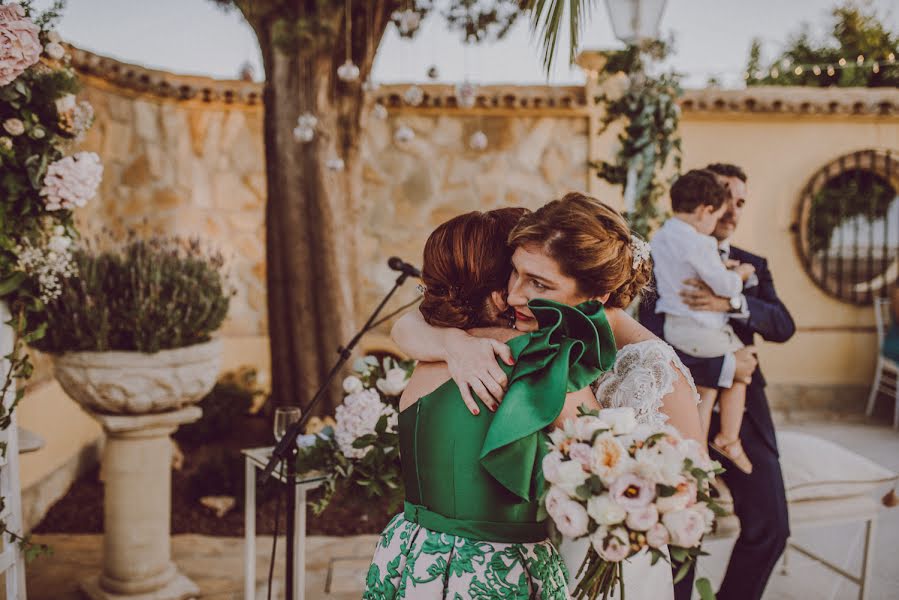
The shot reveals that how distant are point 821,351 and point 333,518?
17.1ft

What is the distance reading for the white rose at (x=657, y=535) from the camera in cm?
119

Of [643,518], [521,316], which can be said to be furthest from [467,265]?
[643,518]

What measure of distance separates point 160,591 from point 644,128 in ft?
9.98

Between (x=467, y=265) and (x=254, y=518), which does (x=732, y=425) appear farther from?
(x=254, y=518)

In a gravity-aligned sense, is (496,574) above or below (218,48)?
below

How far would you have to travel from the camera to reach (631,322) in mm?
1986

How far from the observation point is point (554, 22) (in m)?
2.75

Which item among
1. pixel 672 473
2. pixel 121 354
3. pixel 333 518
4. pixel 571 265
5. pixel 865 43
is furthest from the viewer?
pixel 865 43

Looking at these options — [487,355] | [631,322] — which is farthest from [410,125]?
[487,355]

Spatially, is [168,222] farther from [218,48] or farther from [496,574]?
[496,574]

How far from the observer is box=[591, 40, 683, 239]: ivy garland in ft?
11.1

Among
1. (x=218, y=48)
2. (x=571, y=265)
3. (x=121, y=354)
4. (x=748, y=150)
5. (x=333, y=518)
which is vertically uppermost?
(x=218, y=48)

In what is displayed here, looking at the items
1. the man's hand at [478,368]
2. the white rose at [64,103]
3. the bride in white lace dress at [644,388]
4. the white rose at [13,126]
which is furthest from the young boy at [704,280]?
the white rose at [13,126]

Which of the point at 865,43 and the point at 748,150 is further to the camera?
the point at 865,43
